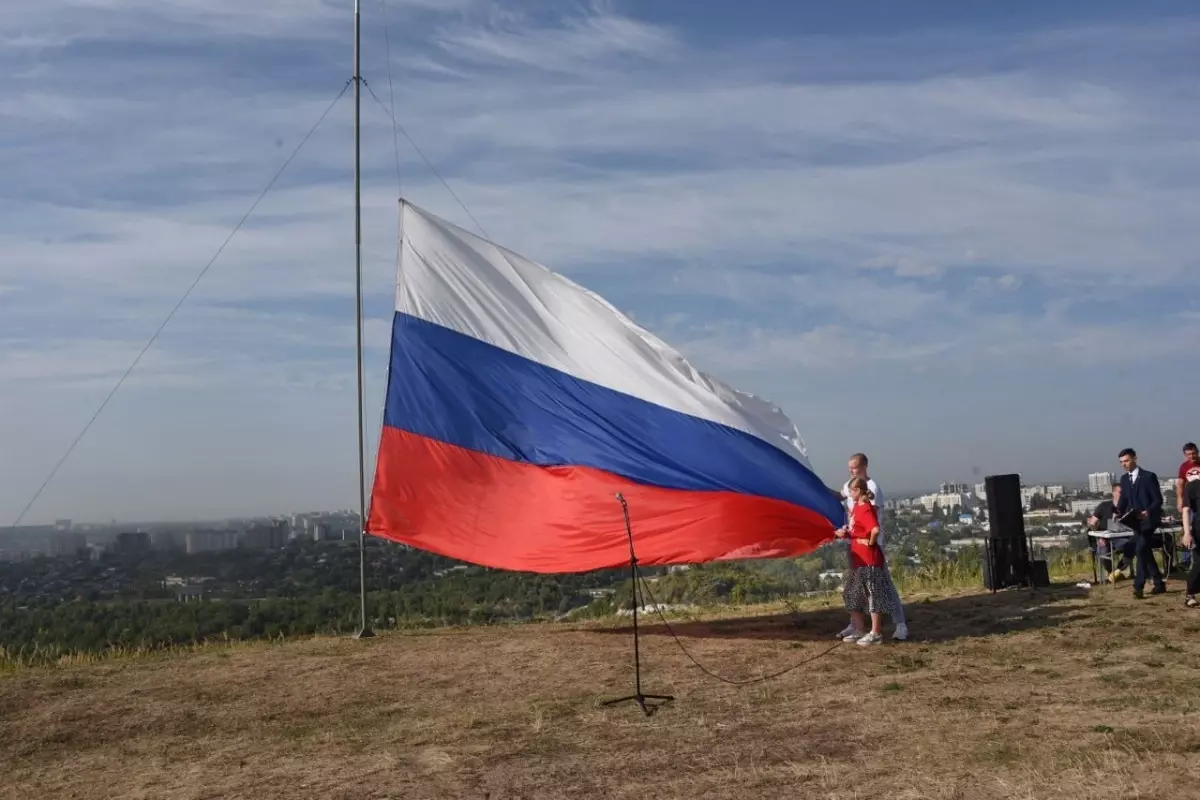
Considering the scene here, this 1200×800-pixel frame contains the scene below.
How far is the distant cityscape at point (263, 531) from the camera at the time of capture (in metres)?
18.7

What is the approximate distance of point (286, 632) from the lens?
46.5 feet

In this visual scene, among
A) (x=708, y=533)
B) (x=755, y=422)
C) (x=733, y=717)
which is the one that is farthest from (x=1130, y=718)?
(x=755, y=422)

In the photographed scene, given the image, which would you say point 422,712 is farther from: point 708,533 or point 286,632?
point 286,632

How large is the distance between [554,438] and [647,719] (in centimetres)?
425

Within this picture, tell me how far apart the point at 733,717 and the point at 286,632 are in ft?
25.1

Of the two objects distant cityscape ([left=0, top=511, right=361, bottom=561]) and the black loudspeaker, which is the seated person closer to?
the black loudspeaker

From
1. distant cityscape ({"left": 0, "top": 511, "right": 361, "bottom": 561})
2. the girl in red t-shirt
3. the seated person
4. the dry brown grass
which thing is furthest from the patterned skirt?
distant cityscape ({"left": 0, "top": 511, "right": 361, "bottom": 561})

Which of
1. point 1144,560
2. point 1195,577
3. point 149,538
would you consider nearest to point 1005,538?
point 1144,560

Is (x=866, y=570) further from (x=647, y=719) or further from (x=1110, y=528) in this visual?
(x=1110, y=528)

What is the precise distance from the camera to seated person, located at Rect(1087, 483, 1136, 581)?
1377 centimetres

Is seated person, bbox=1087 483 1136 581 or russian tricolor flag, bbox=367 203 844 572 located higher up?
russian tricolor flag, bbox=367 203 844 572

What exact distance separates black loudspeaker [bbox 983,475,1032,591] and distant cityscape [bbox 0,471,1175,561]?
244 centimetres

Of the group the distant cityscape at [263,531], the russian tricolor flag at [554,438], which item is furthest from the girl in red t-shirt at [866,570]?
the distant cityscape at [263,531]

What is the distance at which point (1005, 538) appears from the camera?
14.2 meters
